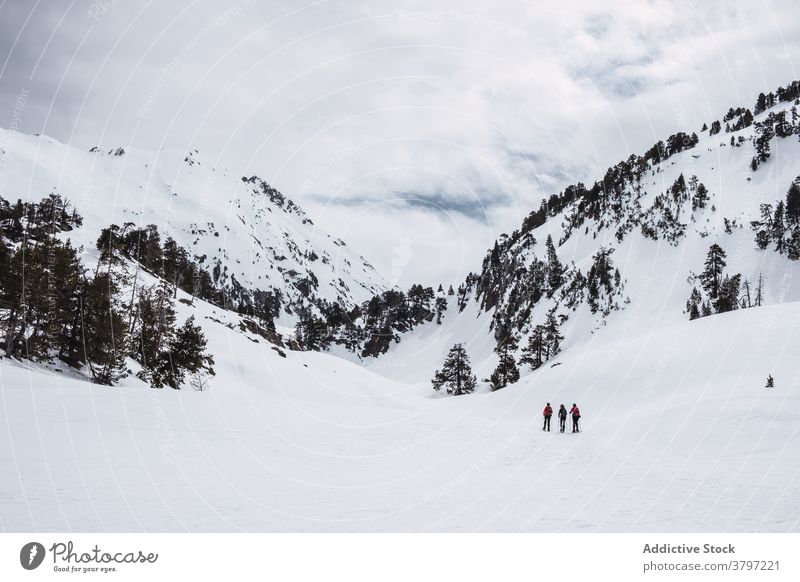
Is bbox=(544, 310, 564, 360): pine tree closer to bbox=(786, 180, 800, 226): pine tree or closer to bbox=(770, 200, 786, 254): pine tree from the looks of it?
bbox=(770, 200, 786, 254): pine tree

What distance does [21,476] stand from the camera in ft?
36.4

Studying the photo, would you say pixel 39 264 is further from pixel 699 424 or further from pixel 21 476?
pixel 699 424

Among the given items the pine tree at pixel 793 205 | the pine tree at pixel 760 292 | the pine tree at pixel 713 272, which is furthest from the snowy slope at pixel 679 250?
the pine tree at pixel 793 205

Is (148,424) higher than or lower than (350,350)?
lower

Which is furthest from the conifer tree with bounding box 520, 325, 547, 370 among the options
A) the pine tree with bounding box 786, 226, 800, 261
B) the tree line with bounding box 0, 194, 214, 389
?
the tree line with bounding box 0, 194, 214, 389

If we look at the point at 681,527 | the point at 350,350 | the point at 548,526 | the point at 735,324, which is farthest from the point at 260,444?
the point at 350,350

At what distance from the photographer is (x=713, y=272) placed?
67312 millimetres

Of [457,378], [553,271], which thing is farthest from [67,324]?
[553,271]

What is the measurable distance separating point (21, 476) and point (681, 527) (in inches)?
580
